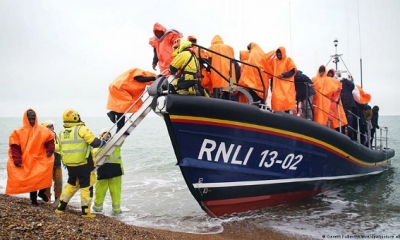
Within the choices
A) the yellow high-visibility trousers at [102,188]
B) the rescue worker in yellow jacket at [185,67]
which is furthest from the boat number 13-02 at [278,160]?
the yellow high-visibility trousers at [102,188]

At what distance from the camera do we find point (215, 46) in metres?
5.56

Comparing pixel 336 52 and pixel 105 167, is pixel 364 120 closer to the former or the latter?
pixel 336 52

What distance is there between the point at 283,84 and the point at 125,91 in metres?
2.54

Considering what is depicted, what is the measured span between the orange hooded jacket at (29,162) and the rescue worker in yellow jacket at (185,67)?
2010mm

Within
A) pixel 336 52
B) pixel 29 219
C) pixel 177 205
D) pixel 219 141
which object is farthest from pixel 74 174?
pixel 336 52

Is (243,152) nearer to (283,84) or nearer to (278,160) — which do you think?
(278,160)

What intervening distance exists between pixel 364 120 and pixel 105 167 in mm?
6473

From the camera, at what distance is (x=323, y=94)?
6.55 m

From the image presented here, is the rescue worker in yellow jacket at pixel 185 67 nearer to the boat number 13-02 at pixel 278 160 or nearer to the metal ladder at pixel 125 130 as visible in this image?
the metal ladder at pixel 125 130

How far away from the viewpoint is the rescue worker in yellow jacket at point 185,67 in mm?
4453

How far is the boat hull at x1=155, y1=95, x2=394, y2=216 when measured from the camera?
4656 millimetres

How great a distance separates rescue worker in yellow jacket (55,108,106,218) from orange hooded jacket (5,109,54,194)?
0.49 metres

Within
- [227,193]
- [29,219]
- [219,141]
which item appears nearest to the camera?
[29,219]

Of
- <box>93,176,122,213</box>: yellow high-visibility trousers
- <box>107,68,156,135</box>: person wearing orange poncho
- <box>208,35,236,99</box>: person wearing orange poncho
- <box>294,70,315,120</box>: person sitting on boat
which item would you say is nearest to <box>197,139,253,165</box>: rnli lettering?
<box>208,35,236,99</box>: person wearing orange poncho
